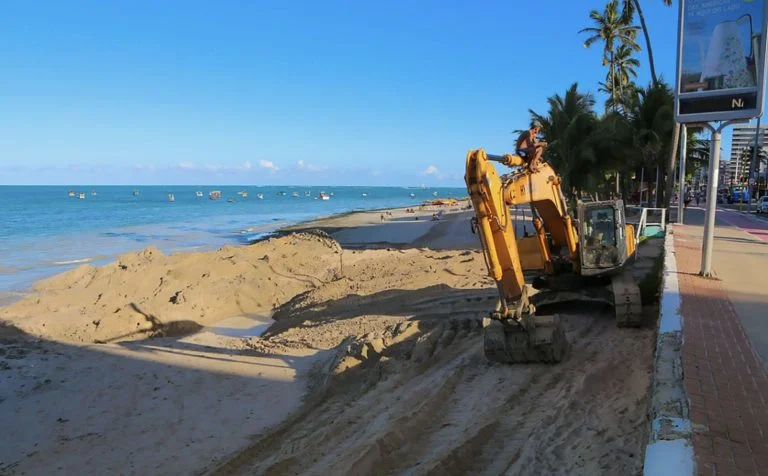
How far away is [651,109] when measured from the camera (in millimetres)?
30453

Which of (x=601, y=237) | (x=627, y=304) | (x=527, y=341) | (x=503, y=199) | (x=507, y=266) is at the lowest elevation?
(x=527, y=341)

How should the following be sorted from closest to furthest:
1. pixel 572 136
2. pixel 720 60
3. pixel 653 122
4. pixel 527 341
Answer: pixel 527 341
pixel 720 60
pixel 653 122
pixel 572 136

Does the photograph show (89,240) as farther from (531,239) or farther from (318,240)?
(531,239)

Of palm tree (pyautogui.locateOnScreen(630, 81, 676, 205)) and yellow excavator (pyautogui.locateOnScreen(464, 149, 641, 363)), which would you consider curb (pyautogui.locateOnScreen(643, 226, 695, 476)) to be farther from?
palm tree (pyautogui.locateOnScreen(630, 81, 676, 205))

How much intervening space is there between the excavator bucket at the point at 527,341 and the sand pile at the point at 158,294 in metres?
9.19

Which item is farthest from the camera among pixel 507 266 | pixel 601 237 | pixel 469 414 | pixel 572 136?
pixel 572 136

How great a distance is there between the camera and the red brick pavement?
3529 mm

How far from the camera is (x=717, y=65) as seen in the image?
397 inches

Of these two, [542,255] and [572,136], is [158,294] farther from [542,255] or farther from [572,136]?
[572,136]

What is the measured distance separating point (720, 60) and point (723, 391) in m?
7.74

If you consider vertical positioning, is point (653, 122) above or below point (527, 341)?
above

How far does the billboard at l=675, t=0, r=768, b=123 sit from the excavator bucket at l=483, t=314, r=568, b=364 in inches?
224

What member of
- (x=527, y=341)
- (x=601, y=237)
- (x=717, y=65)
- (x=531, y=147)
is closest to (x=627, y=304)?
(x=601, y=237)

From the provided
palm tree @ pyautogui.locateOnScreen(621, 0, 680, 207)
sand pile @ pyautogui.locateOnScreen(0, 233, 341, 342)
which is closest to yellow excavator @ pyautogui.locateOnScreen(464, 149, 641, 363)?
sand pile @ pyautogui.locateOnScreen(0, 233, 341, 342)
